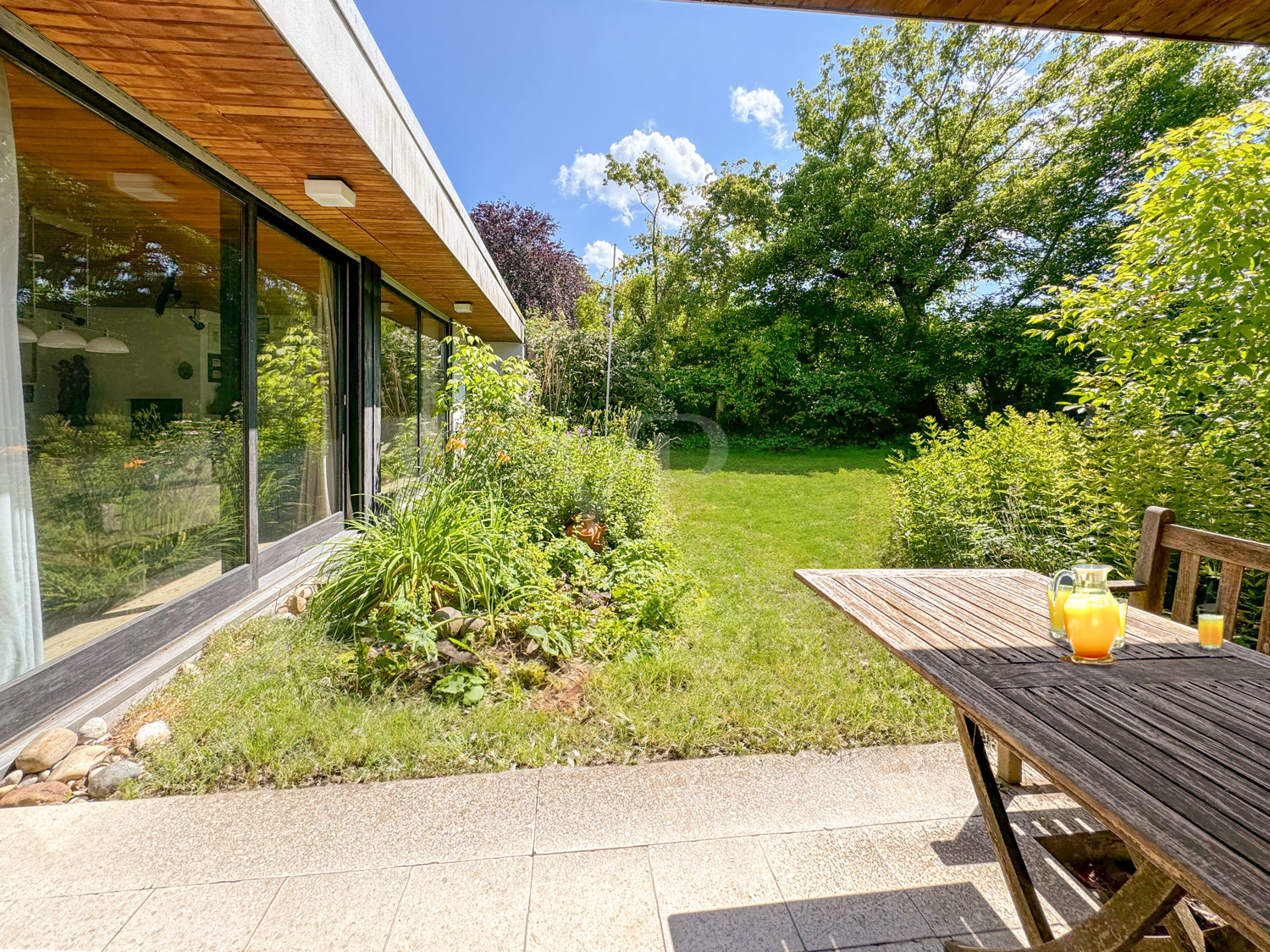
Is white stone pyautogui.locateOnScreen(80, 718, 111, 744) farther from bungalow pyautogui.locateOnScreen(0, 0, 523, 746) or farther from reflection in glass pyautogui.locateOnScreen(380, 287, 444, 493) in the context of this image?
reflection in glass pyautogui.locateOnScreen(380, 287, 444, 493)

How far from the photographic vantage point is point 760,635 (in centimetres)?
297

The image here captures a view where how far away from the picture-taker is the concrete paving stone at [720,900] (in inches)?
51.1

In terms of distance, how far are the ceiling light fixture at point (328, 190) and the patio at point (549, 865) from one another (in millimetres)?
2545

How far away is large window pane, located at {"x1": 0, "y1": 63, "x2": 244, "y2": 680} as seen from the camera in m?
1.85

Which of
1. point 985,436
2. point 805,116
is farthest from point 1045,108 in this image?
point 985,436

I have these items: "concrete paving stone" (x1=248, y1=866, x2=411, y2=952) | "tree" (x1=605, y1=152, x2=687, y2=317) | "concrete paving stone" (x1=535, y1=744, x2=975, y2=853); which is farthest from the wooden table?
"tree" (x1=605, y1=152, x2=687, y2=317)

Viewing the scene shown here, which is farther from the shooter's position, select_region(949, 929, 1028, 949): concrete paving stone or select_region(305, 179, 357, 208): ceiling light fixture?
select_region(305, 179, 357, 208): ceiling light fixture

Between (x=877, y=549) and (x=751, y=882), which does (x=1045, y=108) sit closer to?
(x=877, y=549)

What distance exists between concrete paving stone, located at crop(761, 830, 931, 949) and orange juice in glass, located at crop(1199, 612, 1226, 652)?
2.80 ft

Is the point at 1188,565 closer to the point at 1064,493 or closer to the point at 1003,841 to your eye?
the point at 1003,841

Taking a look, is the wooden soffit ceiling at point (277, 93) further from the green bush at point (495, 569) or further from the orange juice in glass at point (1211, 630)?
the orange juice in glass at point (1211, 630)

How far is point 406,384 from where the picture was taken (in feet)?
18.8

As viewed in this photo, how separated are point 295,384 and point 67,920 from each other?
9.19 ft

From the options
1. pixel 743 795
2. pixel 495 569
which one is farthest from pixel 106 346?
pixel 743 795
